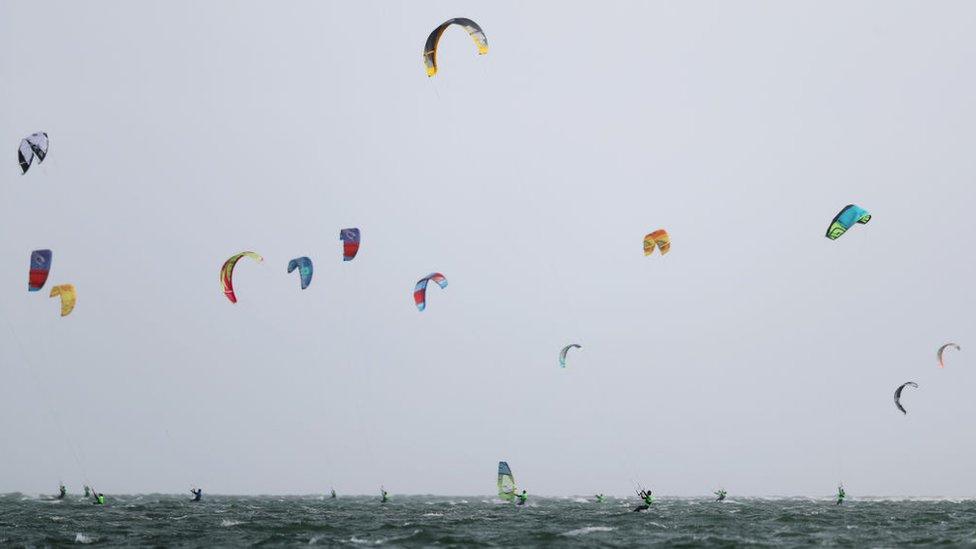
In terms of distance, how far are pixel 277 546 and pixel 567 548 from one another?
8619 mm

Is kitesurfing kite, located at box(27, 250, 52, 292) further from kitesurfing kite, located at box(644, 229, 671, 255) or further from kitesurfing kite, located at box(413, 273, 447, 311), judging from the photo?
kitesurfing kite, located at box(644, 229, 671, 255)

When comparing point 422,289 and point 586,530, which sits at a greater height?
point 422,289

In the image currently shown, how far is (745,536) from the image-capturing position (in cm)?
3466

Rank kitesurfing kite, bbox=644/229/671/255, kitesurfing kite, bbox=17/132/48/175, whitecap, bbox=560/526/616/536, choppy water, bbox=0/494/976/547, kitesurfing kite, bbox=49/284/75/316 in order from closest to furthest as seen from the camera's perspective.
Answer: choppy water, bbox=0/494/976/547
whitecap, bbox=560/526/616/536
kitesurfing kite, bbox=17/132/48/175
kitesurfing kite, bbox=49/284/75/316
kitesurfing kite, bbox=644/229/671/255

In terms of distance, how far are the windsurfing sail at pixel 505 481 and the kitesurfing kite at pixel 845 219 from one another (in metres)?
16.3

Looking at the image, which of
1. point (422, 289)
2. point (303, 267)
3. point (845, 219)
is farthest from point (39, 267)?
point (845, 219)

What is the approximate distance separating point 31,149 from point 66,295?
812 cm

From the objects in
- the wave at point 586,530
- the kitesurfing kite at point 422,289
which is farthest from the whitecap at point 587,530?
the kitesurfing kite at point 422,289

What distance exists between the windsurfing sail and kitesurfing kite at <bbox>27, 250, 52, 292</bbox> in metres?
20.3

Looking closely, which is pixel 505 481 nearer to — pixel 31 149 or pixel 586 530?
pixel 586 530

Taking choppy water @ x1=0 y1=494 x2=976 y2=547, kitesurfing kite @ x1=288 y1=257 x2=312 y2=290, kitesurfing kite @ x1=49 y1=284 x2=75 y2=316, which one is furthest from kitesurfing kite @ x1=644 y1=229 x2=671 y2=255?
kitesurfing kite @ x1=49 y1=284 x2=75 y2=316

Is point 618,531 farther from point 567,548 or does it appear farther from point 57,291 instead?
point 57,291

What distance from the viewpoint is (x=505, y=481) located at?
143 feet

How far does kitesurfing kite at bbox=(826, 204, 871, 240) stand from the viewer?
40.2 m
